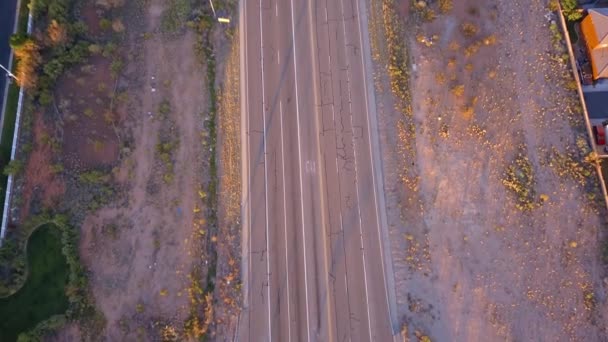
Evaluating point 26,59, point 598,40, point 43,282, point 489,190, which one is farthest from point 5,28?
point 598,40

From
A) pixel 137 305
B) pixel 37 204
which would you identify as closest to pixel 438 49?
pixel 137 305

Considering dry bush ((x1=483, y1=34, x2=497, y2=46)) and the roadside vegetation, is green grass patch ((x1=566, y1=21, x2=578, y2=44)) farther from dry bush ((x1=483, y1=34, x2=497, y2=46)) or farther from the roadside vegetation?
the roadside vegetation

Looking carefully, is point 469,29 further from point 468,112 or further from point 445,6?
point 468,112

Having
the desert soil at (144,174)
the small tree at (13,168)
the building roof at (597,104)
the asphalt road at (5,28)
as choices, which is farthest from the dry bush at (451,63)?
the asphalt road at (5,28)

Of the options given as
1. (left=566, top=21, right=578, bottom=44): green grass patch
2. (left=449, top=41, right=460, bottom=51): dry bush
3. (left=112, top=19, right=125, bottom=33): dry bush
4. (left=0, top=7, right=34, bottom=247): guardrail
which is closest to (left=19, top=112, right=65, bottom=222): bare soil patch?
(left=0, top=7, right=34, bottom=247): guardrail

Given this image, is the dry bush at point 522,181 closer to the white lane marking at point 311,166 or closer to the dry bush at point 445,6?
the dry bush at point 445,6
